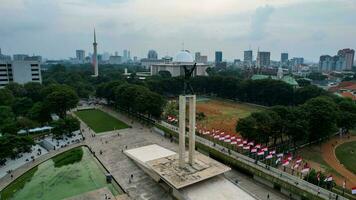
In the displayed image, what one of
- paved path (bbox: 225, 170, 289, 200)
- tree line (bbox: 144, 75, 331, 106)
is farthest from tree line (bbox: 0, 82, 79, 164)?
tree line (bbox: 144, 75, 331, 106)

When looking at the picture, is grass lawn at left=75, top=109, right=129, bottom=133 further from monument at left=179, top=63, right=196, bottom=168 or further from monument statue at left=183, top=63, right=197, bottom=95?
monument statue at left=183, top=63, right=197, bottom=95

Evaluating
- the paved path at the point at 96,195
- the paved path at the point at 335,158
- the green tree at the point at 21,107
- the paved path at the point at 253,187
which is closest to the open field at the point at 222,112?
the paved path at the point at 335,158

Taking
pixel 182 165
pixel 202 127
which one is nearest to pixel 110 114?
pixel 202 127

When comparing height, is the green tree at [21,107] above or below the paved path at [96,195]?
above

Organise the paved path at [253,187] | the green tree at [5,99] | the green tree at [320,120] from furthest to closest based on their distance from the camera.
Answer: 1. the green tree at [5,99]
2. the green tree at [320,120]
3. the paved path at [253,187]

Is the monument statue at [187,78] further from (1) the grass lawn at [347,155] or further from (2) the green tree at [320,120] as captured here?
(1) the grass lawn at [347,155]
